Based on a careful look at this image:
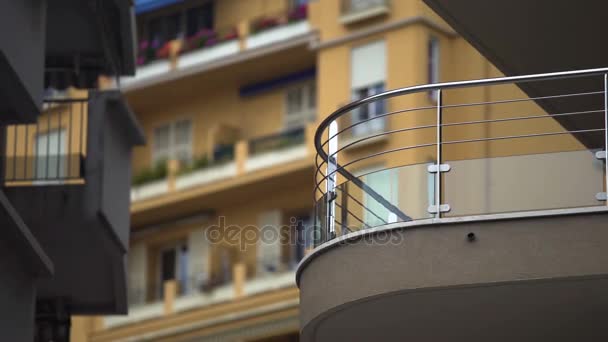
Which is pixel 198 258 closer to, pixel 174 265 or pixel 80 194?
pixel 174 265

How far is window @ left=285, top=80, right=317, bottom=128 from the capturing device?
42.4 meters

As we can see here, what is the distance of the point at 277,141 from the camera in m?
41.9

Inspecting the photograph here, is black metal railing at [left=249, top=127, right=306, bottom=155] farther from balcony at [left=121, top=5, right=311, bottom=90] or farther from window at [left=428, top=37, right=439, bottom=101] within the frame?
window at [left=428, top=37, right=439, bottom=101]

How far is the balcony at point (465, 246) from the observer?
1356 cm

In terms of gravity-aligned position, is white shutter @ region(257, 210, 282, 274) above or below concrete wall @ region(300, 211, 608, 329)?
below

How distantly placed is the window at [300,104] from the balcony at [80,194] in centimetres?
2131

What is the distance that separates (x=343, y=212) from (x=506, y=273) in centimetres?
208

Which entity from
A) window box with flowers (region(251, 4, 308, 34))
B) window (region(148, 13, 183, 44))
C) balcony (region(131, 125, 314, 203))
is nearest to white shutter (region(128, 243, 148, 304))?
balcony (region(131, 125, 314, 203))

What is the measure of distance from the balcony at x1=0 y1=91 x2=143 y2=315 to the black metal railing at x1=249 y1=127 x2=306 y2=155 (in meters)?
20.2

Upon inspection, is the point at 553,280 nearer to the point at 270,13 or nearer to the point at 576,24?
the point at 576,24

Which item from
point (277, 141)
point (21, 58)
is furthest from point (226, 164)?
point (21, 58)

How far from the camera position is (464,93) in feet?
109

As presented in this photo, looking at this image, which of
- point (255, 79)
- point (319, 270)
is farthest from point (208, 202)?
point (319, 270)

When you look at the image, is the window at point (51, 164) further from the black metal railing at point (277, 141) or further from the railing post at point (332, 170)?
the black metal railing at point (277, 141)
